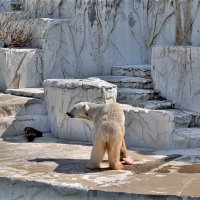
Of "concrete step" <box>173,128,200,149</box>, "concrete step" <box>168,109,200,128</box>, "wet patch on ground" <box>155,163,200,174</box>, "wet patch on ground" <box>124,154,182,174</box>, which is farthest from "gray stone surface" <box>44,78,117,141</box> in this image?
"wet patch on ground" <box>155,163,200,174</box>

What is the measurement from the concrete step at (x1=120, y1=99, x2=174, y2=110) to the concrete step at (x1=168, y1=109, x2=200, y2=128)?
1.10 feet

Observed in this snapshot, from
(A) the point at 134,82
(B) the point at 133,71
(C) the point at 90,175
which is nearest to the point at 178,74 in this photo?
(A) the point at 134,82

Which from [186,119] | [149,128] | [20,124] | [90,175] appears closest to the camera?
[90,175]

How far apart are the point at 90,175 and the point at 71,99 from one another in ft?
7.49

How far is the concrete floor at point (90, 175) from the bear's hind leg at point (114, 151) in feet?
0.31

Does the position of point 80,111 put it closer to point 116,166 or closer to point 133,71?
point 116,166

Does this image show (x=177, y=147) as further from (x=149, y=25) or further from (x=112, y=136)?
(x=149, y=25)

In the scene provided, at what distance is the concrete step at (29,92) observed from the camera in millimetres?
8906

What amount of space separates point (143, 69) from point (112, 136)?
3743mm

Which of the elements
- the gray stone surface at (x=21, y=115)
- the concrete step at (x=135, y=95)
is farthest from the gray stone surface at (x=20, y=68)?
the concrete step at (x=135, y=95)

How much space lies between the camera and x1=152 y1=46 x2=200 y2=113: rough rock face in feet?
26.9

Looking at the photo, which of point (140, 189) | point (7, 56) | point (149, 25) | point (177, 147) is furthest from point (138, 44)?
point (140, 189)

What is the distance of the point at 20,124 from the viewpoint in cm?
835

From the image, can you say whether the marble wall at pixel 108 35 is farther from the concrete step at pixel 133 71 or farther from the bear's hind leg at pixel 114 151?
the bear's hind leg at pixel 114 151
